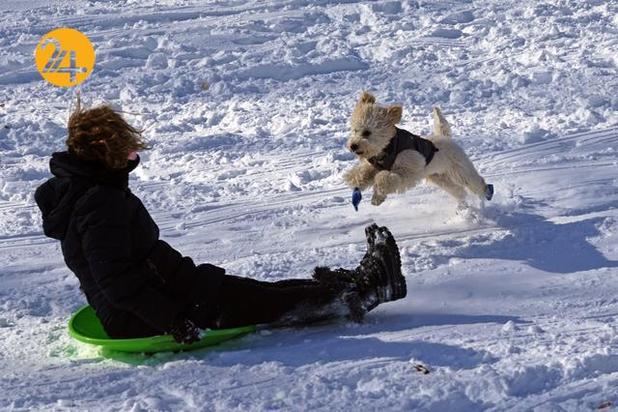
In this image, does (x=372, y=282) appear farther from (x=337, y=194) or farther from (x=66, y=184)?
(x=337, y=194)

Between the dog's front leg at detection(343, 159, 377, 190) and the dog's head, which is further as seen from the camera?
the dog's front leg at detection(343, 159, 377, 190)

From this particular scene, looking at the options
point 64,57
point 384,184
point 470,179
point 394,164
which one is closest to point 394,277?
point 384,184

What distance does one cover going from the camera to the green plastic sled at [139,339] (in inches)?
135

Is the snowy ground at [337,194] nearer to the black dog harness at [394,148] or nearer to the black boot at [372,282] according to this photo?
the black boot at [372,282]

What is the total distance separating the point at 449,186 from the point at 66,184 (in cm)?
265

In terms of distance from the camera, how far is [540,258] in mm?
4488

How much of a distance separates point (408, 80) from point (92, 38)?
3.73 m

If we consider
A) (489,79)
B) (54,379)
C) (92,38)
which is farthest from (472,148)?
(92,38)

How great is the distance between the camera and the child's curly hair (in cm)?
328

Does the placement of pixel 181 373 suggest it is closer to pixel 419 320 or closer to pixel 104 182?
pixel 104 182

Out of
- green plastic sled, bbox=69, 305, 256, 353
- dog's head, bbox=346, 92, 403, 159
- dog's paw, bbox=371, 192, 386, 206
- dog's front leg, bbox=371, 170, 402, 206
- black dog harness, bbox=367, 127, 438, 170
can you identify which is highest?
dog's head, bbox=346, 92, 403, 159

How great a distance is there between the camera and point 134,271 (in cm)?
330

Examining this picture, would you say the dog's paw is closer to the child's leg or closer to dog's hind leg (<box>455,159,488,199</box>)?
dog's hind leg (<box>455,159,488,199</box>)

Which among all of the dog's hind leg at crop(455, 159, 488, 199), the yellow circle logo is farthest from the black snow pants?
the yellow circle logo
